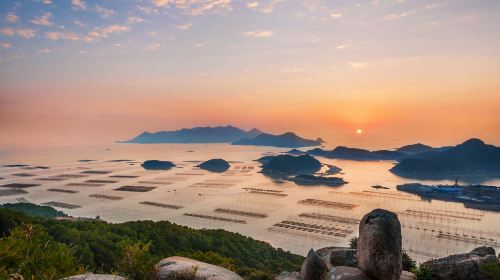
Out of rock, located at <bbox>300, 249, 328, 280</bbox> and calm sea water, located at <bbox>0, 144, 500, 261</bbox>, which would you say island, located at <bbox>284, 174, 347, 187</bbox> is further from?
rock, located at <bbox>300, 249, 328, 280</bbox>

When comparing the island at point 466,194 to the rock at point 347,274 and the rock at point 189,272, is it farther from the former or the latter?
the rock at point 189,272

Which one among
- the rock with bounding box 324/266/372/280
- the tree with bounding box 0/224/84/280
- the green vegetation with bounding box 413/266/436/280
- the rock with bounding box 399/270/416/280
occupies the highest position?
the tree with bounding box 0/224/84/280

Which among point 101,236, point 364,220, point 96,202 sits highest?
point 364,220

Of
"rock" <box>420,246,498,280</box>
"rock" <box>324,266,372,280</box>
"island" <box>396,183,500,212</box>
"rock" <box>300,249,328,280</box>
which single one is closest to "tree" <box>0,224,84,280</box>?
"rock" <box>324,266,372,280</box>

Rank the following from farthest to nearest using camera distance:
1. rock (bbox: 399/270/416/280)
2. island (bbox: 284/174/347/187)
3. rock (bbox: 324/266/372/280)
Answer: island (bbox: 284/174/347/187) → rock (bbox: 399/270/416/280) → rock (bbox: 324/266/372/280)

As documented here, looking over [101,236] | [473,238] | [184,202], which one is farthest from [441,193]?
[101,236]

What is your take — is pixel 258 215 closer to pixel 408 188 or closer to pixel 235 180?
pixel 235 180
